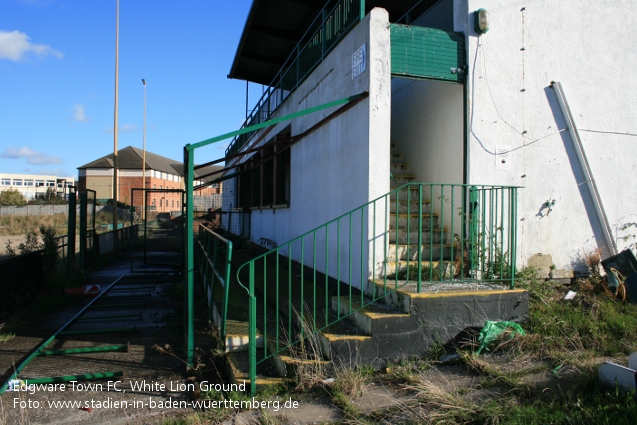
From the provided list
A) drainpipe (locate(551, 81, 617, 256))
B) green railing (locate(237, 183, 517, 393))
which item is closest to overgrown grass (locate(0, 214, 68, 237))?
green railing (locate(237, 183, 517, 393))

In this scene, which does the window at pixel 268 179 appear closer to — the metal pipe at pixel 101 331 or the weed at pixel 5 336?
the metal pipe at pixel 101 331

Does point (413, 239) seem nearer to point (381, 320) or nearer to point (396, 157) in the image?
point (381, 320)

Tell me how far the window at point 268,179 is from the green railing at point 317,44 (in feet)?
4.43

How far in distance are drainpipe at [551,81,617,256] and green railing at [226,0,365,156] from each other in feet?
9.08

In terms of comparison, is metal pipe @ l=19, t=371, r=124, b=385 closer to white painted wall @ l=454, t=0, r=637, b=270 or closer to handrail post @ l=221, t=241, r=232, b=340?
handrail post @ l=221, t=241, r=232, b=340

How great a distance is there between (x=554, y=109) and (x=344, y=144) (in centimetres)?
275

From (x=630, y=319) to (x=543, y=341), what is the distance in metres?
1.11

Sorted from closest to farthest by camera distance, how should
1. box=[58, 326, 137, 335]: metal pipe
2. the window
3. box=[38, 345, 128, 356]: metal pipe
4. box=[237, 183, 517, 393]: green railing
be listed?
box=[237, 183, 517, 393]: green railing < box=[38, 345, 128, 356]: metal pipe < box=[58, 326, 137, 335]: metal pipe < the window

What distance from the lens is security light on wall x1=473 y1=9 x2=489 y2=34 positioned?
5773 mm

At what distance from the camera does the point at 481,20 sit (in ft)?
18.9

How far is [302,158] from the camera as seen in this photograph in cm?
870

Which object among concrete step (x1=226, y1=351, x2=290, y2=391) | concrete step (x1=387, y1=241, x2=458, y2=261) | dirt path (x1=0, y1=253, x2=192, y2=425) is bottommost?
dirt path (x1=0, y1=253, x2=192, y2=425)

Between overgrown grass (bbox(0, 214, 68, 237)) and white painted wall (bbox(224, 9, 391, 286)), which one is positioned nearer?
white painted wall (bbox(224, 9, 391, 286))

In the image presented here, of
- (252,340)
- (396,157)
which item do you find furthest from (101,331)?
(396,157)
